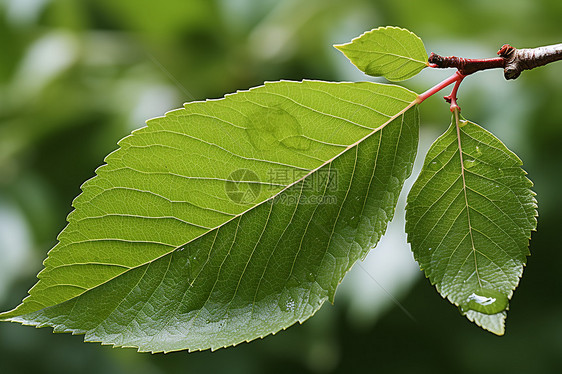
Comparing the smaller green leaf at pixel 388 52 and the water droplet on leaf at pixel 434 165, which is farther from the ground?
the smaller green leaf at pixel 388 52

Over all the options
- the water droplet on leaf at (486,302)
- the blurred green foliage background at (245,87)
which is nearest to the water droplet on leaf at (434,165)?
the water droplet on leaf at (486,302)

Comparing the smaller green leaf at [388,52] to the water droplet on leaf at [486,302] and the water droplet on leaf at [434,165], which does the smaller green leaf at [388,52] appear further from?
the water droplet on leaf at [486,302]

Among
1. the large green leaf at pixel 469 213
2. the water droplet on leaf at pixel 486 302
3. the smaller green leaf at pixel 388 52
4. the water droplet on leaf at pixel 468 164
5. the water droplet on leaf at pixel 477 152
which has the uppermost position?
the smaller green leaf at pixel 388 52

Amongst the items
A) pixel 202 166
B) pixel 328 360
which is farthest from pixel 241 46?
pixel 202 166

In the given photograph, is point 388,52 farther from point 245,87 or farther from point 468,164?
point 245,87

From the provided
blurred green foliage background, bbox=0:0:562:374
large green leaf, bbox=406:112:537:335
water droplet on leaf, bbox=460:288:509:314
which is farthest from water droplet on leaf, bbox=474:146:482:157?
blurred green foliage background, bbox=0:0:562:374

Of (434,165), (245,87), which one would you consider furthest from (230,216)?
(245,87)
